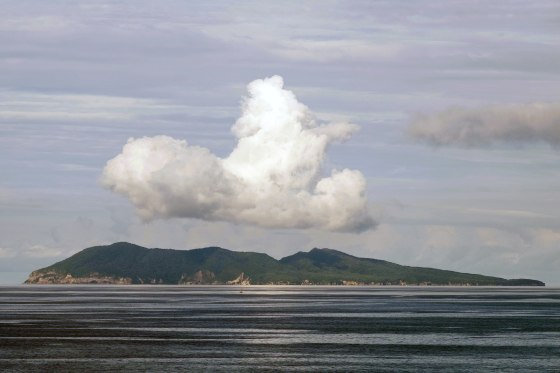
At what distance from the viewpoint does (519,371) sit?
9562 cm

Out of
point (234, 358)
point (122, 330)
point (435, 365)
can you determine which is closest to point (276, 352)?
point (234, 358)

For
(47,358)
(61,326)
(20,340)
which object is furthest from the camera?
(61,326)

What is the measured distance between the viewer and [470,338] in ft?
447

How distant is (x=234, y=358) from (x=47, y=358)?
2049cm

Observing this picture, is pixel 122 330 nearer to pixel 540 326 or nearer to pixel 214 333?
pixel 214 333

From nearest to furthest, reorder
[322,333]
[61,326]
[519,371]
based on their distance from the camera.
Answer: [519,371] → [322,333] → [61,326]

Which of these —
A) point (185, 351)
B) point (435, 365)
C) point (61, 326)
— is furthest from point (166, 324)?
point (435, 365)

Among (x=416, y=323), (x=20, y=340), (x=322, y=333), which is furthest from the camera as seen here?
(x=416, y=323)

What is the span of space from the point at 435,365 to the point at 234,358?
879 inches

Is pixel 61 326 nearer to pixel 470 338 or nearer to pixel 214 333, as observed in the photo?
pixel 214 333

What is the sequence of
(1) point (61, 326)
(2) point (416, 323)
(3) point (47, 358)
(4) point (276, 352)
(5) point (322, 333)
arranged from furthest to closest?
(2) point (416, 323) < (1) point (61, 326) < (5) point (322, 333) < (4) point (276, 352) < (3) point (47, 358)

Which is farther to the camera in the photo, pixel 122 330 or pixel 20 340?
pixel 122 330

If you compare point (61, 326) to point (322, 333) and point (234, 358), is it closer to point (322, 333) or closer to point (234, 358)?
point (322, 333)

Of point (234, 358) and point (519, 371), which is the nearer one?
point (519, 371)
